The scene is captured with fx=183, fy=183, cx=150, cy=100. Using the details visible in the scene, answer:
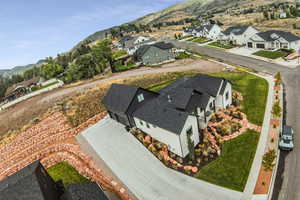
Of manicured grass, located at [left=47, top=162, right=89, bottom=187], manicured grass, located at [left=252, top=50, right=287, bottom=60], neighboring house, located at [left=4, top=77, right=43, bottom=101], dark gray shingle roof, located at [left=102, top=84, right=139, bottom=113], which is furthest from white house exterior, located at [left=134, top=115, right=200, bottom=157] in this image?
neighboring house, located at [left=4, top=77, right=43, bottom=101]

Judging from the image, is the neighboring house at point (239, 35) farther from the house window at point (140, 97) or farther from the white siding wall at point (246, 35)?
the house window at point (140, 97)

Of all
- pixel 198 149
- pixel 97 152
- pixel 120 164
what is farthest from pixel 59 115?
pixel 198 149

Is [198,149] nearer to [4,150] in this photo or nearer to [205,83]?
[205,83]

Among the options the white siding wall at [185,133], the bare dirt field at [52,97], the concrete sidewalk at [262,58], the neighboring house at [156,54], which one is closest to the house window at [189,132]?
the white siding wall at [185,133]

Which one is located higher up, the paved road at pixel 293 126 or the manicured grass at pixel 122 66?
the manicured grass at pixel 122 66

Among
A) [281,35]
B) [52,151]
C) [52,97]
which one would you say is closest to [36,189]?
[52,151]

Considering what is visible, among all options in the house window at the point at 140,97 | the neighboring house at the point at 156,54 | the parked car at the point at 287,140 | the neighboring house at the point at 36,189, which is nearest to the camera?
the neighboring house at the point at 36,189

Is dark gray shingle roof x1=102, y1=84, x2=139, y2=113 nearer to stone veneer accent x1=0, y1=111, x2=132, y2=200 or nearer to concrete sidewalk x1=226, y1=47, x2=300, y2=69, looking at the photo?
stone veneer accent x1=0, y1=111, x2=132, y2=200
